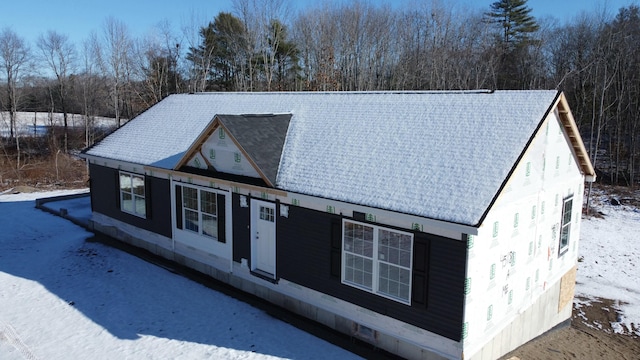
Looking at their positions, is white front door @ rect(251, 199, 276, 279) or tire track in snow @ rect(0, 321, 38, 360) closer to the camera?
tire track in snow @ rect(0, 321, 38, 360)

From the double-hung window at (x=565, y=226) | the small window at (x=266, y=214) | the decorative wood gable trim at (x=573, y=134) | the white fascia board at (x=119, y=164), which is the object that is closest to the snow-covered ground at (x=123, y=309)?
the small window at (x=266, y=214)

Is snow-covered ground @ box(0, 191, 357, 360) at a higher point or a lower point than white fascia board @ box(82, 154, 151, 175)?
lower

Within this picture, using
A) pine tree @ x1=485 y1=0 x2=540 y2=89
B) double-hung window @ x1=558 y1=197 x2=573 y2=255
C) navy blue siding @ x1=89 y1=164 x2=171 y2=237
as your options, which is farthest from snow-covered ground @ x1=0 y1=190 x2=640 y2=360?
pine tree @ x1=485 y1=0 x2=540 y2=89

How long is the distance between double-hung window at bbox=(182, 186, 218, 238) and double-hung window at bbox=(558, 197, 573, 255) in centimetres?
892

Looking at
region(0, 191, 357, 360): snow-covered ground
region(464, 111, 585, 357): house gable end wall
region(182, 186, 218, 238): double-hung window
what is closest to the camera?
region(464, 111, 585, 357): house gable end wall

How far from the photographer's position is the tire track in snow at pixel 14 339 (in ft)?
28.9

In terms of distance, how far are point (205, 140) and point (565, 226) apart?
9688mm

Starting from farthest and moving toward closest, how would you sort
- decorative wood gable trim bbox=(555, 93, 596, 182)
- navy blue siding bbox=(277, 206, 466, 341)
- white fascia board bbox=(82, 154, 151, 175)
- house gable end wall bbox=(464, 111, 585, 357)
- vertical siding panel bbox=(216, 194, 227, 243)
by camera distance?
white fascia board bbox=(82, 154, 151, 175), vertical siding panel bbox=(216, 194, 227, 243), decorative wood gable trim bbox=(555, 93, 596, 182), house gable end wall bbox=(464, 111, 585, 357), navy blue siding bbox=(277, 206, 466, 341)

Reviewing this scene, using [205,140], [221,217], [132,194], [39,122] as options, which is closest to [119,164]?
[132,194]

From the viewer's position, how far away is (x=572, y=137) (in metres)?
11.1

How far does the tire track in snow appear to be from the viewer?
28.9 feet

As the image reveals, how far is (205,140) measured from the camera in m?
12.0

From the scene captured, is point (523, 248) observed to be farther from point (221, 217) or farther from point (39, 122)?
point (39, 122)

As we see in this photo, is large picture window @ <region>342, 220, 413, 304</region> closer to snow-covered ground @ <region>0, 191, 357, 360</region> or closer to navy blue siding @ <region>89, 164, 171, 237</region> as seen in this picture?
snow-covered ground @ <region>0, 191, 357, 360</region>
